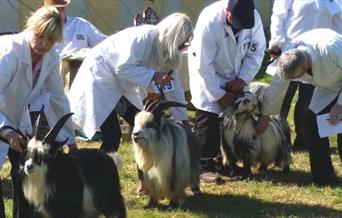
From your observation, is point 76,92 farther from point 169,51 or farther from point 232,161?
point 232,161

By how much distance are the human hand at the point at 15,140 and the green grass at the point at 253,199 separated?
1.40 metres

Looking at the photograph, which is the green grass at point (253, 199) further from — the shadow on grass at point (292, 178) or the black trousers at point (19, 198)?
the black trousers at point (19, 198)

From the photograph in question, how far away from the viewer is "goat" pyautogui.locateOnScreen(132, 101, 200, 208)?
5.88 meters

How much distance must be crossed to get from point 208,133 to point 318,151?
111cm

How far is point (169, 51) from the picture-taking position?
19.6 ft

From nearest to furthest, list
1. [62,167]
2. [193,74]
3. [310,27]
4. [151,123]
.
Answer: [62,167], [151,123], [193,74], [310,27]

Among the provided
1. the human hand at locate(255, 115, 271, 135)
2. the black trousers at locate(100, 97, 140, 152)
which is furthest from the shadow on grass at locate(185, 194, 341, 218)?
the human hand at locate(255, 115, 271, 135)

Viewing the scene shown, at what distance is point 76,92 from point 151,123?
95 centimetres

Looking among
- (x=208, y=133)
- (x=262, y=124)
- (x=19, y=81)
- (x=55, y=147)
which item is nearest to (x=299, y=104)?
(x=262, y=124)

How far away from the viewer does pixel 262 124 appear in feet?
24.1

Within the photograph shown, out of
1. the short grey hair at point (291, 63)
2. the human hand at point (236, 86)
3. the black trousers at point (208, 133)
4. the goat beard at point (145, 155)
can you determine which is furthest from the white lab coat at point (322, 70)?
the goat beard at point (145, 155)

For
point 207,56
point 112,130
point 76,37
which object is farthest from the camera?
point 76,37

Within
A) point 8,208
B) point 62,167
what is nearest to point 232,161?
point 8,208

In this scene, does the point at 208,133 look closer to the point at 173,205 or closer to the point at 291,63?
the point at 173,205
